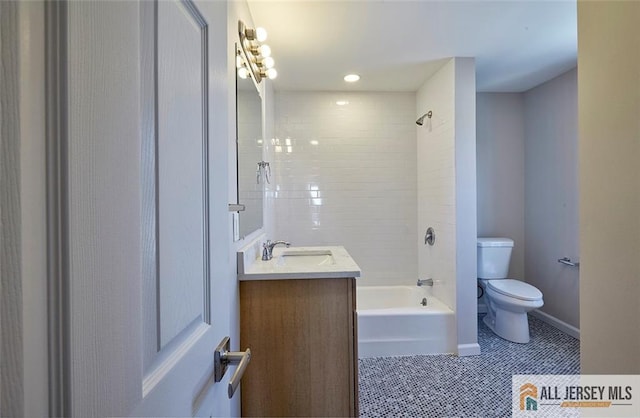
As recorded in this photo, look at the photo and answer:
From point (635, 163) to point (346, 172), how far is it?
2529 millimetres

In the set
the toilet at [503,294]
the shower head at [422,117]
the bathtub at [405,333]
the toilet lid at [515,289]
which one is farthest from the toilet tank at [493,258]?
the shower head at [422,117]

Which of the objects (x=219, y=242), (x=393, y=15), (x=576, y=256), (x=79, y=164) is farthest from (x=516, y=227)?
(x=79, y=164)

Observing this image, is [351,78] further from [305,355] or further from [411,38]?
[305,355]

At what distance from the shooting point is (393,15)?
6.49 feet

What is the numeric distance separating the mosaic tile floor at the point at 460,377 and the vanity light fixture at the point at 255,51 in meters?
2.19

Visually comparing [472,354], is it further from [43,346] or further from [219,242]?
[43,346]

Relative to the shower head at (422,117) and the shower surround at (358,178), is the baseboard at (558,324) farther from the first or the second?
the shower head at (422,117)

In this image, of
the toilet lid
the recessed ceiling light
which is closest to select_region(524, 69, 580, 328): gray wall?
the toilet lid

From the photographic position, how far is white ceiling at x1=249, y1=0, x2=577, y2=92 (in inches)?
75.3

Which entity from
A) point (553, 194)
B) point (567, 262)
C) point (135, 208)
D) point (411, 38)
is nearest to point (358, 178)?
point (411, 38)

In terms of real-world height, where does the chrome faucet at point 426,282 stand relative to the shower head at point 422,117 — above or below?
below

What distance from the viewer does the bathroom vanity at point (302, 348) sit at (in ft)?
5.16

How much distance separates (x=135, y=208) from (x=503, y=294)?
Answer: 3.14 meters

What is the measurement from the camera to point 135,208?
389 millimetres
